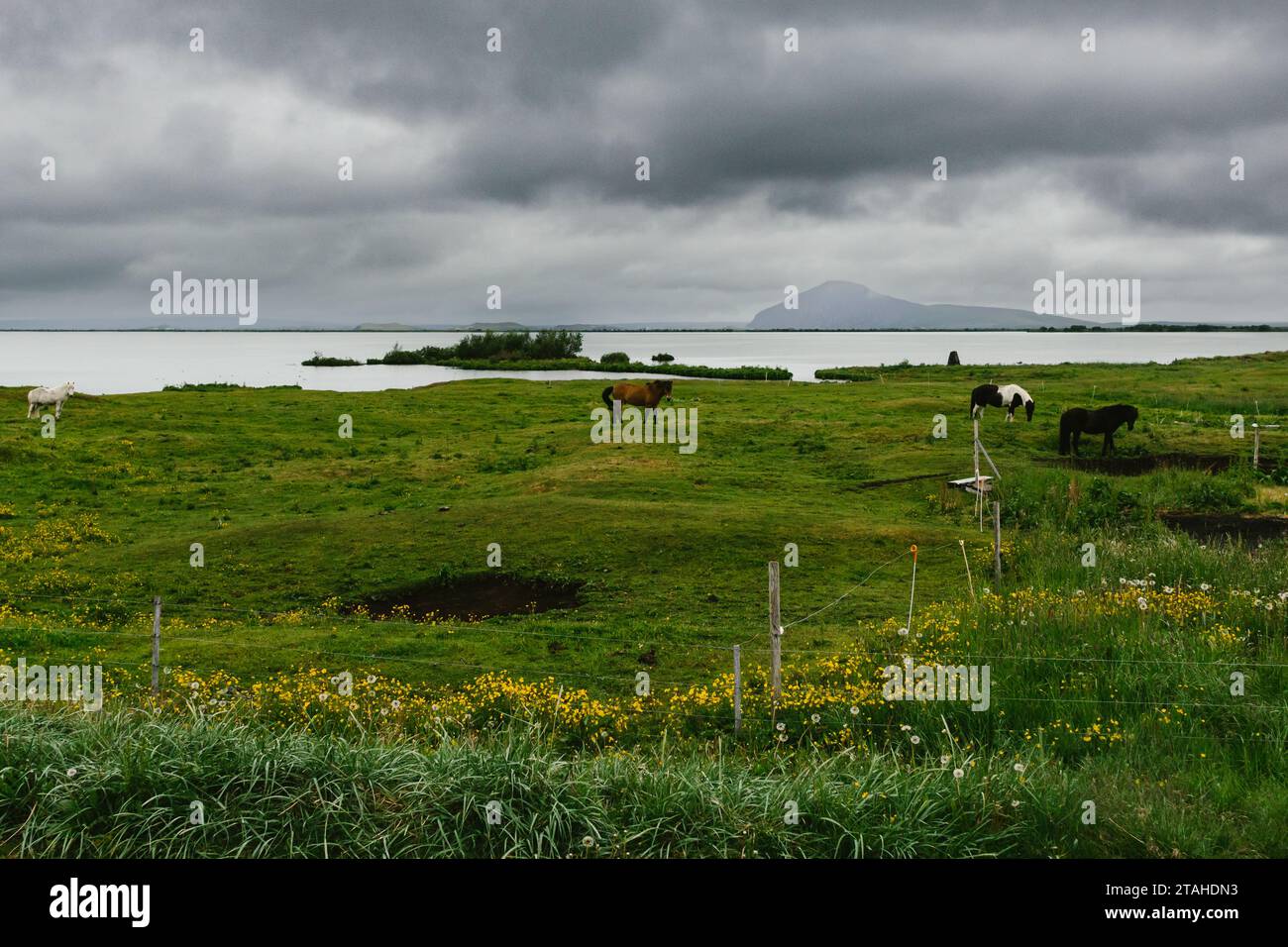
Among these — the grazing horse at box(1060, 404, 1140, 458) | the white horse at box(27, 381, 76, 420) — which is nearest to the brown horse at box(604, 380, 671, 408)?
the grazing horse at box(1060, 404, 1140, 458)

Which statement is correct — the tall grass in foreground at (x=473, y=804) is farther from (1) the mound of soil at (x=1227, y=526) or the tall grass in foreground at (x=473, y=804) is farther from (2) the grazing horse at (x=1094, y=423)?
(2) the grazing horse at (x=1094, y=423)

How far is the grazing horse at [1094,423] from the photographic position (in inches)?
1302

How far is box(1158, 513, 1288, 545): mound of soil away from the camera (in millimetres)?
22484

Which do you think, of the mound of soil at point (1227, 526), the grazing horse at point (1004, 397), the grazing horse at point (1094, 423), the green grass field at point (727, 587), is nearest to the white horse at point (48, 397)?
the green grass field at point (727, 587)

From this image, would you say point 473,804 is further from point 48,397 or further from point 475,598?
point 48,397

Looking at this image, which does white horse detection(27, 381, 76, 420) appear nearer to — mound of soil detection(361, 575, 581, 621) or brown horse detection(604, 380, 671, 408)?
brown horse detection(604, 380, 671, 408)

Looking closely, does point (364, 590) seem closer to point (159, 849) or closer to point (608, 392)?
point (159, 849)

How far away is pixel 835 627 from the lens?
55.2 ft

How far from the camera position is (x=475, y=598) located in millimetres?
19859

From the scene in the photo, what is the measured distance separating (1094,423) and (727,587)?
19.2 meters

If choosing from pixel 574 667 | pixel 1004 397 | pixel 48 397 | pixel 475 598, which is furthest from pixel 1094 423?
pixel 48 397

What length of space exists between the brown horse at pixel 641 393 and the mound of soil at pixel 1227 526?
69.4 ft

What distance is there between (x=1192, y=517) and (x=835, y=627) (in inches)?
507

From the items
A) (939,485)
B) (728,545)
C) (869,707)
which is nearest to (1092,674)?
(869,707)
